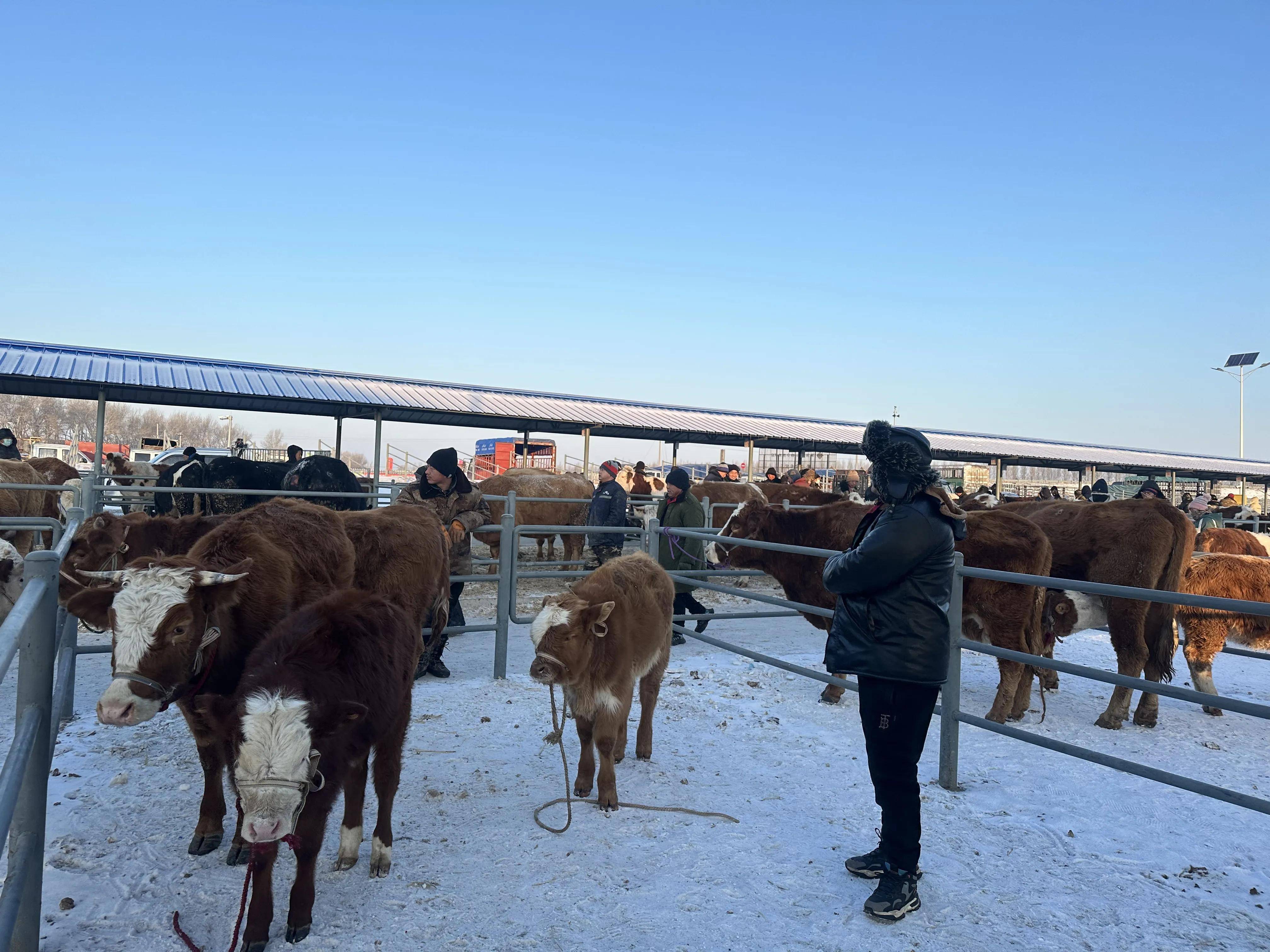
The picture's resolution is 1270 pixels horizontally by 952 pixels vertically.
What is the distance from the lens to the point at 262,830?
8.24 feet

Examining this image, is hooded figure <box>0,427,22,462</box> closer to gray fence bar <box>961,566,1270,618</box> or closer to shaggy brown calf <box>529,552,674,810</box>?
shaggy brown calf <box>529,552,674,810</box>

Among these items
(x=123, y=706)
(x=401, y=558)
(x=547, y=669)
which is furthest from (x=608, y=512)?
(x=123, y=706)

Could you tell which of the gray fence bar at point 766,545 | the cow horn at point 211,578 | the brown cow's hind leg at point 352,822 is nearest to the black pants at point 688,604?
the gray fence bar at point 766,545

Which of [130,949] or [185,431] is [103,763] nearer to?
[130,949]

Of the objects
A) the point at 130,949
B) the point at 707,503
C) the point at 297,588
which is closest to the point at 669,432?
the point at 707,503

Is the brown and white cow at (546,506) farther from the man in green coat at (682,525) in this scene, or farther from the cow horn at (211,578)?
the cow horn at (211,578)

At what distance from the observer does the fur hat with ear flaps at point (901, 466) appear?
3.24m

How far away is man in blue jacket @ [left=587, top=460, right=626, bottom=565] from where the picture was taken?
451 inches

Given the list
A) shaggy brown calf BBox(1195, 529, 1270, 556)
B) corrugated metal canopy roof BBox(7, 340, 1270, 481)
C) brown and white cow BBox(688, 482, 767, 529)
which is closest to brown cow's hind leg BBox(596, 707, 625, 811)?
shaggy brown calf BBox(1195, 529, 1270, 556)

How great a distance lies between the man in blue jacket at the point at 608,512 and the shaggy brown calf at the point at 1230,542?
7.31 m

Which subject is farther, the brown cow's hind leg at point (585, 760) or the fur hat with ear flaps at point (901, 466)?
the brown cow's hind leg at point (585, 760)

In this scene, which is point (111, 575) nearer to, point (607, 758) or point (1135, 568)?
point (607, 758)

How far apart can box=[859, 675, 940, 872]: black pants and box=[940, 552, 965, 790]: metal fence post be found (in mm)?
1173

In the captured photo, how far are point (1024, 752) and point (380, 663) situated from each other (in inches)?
169
